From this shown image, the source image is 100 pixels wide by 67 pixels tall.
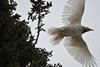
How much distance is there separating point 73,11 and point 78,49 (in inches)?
45.6

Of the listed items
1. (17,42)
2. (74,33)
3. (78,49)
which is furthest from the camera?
(17,42)

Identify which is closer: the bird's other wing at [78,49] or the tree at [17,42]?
the bird's other wing at [78,49]

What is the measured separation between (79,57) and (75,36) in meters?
0.61

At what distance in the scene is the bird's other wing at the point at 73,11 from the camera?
14.4 meters

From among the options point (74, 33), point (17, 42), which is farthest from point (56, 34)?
point (17, 42)

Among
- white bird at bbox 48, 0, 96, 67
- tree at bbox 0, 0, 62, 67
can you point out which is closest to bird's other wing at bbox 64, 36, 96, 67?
white bird at bbox 48, 0, 96, 67

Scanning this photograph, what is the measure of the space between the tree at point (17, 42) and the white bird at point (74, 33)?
217 centimetres

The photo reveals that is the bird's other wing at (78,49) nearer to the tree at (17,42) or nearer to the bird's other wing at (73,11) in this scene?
the bird's other wing at (73,11)

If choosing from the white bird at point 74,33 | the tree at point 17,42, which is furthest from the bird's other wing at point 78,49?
the tree at point 17,42

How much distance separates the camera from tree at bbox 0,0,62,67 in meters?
15.9

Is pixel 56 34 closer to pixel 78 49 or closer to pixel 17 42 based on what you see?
pixel 78 49

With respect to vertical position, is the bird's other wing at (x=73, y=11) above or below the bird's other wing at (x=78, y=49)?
above

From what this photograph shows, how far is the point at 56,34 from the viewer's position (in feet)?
46.1

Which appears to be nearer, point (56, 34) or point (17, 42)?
point (56, 34)
